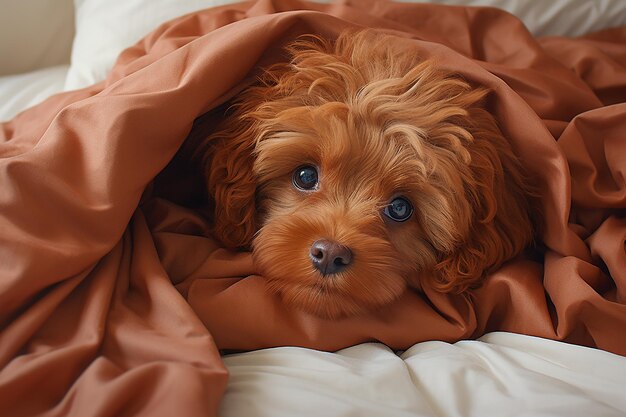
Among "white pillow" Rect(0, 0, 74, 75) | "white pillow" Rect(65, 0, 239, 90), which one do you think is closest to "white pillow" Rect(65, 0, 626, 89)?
"white pillow" Rect(65, 0, 239, 90)

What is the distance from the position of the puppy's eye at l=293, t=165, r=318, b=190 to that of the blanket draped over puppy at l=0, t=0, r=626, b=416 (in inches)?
9.1

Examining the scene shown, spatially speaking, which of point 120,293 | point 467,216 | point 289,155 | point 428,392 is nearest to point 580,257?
Result: point 467,216

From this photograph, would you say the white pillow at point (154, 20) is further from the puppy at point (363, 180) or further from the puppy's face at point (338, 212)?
the puppy's face at point (338, 212)

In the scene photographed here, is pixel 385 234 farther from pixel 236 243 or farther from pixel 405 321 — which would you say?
pixel 236 243

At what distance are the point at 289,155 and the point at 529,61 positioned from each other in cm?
88

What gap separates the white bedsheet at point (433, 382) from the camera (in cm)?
128

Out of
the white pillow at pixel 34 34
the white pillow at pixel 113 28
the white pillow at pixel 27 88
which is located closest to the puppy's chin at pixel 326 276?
the white pillow at pixel 113 28

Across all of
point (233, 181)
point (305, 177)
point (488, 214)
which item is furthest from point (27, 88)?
point (488, 214)

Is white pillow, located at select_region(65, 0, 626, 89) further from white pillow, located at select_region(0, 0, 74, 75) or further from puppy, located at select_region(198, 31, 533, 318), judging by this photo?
puppy, located at select_region(198, 31, 533, 318)

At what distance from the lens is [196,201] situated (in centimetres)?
192

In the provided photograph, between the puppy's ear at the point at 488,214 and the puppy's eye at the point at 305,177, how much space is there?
358 millimetres

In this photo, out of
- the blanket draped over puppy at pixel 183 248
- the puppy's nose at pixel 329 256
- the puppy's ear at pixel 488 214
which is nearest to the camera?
the blanket draped over puppy at pixel 183 248

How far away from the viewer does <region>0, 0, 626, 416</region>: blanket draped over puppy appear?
1274 mm

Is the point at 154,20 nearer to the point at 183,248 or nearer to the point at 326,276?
the point at 183,248
